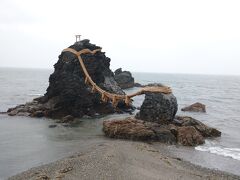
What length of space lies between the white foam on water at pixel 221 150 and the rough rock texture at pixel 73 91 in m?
16.3

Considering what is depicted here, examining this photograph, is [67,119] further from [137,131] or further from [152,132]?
[152,132]

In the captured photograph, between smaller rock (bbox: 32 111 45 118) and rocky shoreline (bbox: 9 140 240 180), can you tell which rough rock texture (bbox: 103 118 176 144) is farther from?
smaller rock (bbox: 32 111 45 118)

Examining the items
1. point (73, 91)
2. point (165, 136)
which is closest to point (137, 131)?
Answer: point (165, 136)

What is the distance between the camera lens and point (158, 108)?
33.1 meters

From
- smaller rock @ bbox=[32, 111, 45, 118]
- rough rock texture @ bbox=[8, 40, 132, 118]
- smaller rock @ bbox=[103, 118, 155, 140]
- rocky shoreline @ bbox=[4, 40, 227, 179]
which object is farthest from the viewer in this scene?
rough rock texture @ bbox=[8, 40, 132, 118]

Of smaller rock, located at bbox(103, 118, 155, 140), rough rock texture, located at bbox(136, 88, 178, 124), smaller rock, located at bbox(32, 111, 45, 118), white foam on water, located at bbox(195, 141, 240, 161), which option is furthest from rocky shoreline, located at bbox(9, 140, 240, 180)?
smaller rock, located at bbox(32, 111, 45, 118)

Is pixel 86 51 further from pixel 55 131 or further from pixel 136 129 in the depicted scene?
pixel 136 129

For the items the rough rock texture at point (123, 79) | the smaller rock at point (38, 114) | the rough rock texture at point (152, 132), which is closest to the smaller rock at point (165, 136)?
the rough rock texture at point (152, 132)

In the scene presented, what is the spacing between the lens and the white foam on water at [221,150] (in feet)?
90.4

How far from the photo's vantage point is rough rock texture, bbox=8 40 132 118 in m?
41.3

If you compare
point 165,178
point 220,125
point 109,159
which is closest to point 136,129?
point 109,159

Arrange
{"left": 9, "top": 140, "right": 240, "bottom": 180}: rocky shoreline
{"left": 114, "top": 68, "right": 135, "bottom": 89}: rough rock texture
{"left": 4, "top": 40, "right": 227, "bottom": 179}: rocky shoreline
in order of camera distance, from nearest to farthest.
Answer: {"left": 9, "top": 140, "right": 240, "bottom": 180}: rocky shoreline, {"left": 4, "top": 40, "right": 227, "bottom": 179}: rocky shoreline, {"left": 114, "top": 68, "right": 135, "bottom": 89}: rough rock texture

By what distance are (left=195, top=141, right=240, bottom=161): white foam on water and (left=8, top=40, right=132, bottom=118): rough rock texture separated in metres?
16.3

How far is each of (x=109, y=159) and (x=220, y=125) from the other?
81.7 ft
